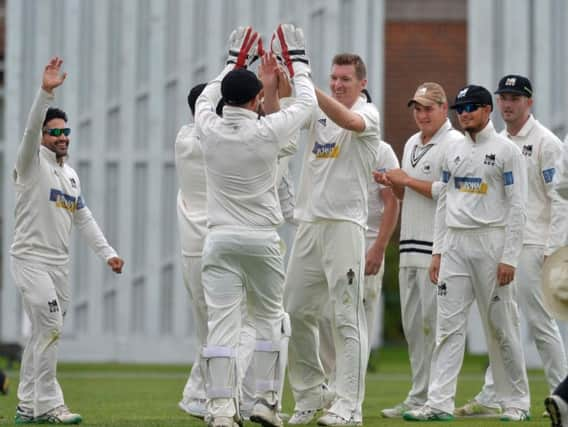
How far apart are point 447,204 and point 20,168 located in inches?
118

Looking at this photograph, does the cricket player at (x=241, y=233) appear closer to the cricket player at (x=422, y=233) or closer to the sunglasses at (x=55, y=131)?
the sunglasses at (x=55, y=131)

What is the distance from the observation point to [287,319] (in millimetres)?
8641

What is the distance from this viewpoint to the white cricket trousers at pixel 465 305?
952cm

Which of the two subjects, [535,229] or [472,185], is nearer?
[472,185]

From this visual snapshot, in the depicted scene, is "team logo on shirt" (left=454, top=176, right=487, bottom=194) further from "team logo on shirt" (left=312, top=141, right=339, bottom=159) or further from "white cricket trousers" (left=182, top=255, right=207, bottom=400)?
"white cricket trousers" (left=182, top=255, right=207, bottom=400)

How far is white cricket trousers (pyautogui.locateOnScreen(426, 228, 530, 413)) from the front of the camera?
31.2ft

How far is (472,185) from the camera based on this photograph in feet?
31.7

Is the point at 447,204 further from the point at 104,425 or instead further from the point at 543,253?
the point at 104,425

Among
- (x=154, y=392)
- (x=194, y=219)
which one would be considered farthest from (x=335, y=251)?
(x=154, y=392)

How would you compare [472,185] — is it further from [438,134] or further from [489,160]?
[438,134]

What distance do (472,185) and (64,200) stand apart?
286 cm

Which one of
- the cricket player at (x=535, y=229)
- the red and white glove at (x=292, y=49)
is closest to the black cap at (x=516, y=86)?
the cricket player at (x=535, y=229)

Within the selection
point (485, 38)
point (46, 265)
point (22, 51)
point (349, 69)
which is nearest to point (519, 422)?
point (349, 69)

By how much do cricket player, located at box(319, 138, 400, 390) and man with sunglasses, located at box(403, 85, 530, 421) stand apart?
26.5 inches
